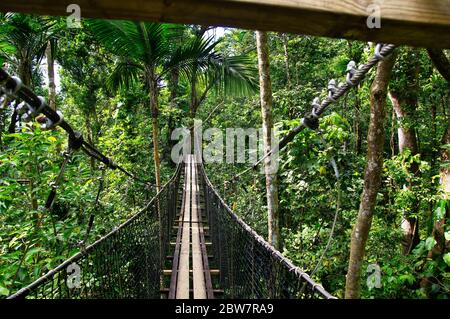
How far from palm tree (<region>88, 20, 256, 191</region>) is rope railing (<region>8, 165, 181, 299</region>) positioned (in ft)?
3.52

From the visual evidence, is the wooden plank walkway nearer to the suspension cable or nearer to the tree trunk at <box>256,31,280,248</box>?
the tree trunk at <box>256,31,280,248</box>

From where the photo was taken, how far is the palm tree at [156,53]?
3342 mm

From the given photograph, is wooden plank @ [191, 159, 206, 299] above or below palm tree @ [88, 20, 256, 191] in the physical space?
below

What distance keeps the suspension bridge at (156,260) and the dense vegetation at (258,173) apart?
33 centimetres

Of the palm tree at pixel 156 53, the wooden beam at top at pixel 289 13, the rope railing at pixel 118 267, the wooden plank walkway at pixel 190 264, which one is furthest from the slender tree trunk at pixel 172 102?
the wooden beam at top at pixel 289 13

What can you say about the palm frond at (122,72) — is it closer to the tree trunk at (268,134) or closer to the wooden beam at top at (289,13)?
the tree trunk at (268,134)

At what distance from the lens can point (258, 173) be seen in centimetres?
533

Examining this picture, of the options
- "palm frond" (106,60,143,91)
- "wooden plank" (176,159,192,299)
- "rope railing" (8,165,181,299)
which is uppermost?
"palm frond" (106,60,143,91)

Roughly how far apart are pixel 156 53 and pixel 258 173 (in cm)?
243

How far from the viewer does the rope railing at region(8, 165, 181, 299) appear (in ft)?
4.60

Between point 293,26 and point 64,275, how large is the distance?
1065 mm

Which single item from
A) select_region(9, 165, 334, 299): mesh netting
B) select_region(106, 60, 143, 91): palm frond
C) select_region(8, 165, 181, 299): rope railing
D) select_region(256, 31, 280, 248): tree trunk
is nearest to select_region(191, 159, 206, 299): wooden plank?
select_region(9, 165, 334, 299): mesh netting
